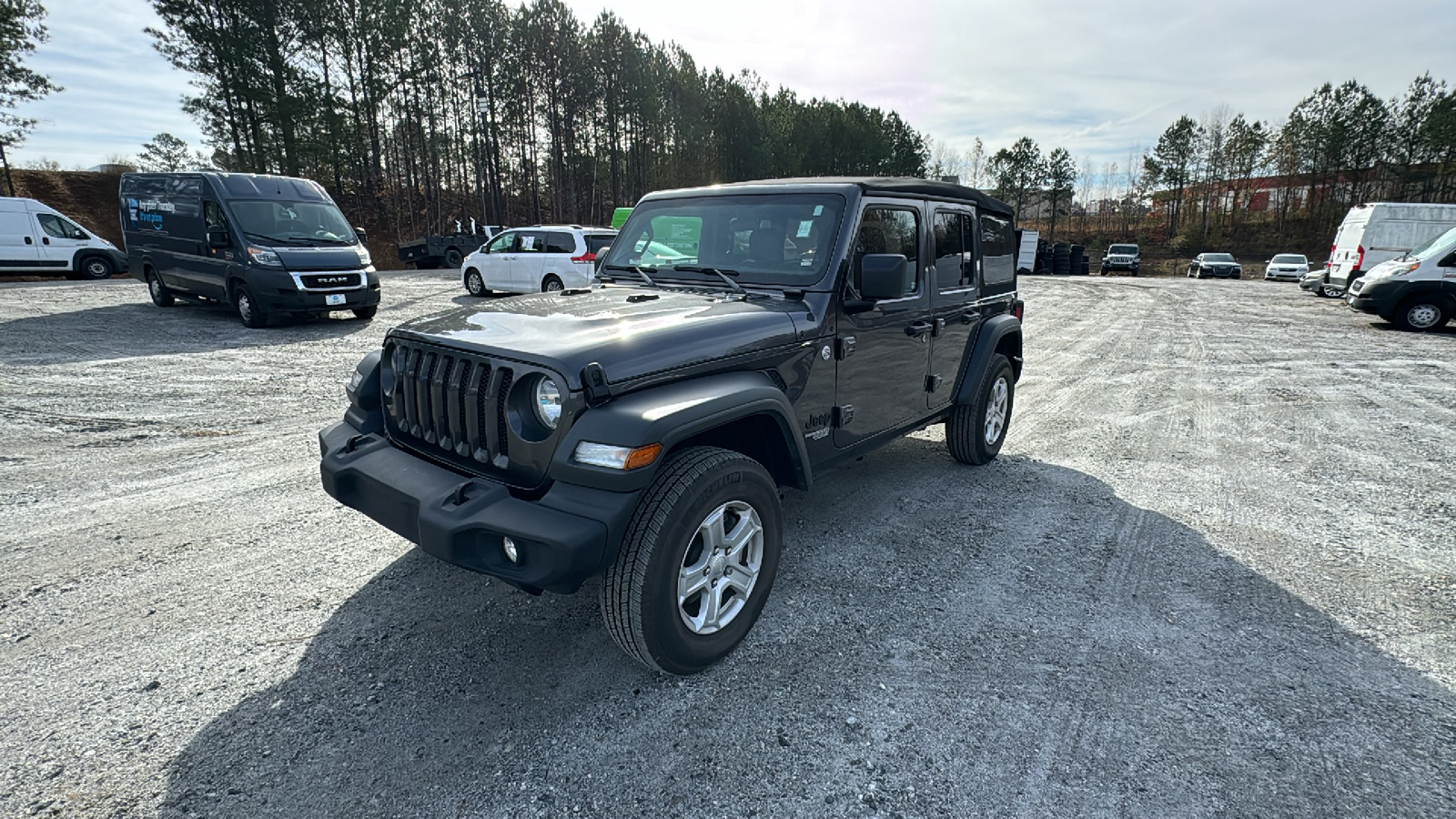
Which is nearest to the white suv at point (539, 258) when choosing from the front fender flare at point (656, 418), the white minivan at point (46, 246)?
the white minivan at point (46, 246)

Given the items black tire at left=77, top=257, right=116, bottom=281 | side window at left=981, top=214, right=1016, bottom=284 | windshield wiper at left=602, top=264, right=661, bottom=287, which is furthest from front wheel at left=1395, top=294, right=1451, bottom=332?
black tire at left=77, top=257, right=116, bottom=281

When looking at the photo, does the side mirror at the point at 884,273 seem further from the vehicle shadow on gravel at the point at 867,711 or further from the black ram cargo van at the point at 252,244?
the black ram cargo van at the point at 252,244

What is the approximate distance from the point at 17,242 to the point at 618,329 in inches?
837

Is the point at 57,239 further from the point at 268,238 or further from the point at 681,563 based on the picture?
the point at 681,563

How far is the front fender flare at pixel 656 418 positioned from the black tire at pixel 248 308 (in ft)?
34.9

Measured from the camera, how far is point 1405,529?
4180 mm

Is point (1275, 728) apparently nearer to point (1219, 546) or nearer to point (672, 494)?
point (1219, 546)

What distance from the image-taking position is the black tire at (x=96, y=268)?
57.2ft

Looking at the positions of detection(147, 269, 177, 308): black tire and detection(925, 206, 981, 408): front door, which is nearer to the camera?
detection(925, 206, 981, 408): front door

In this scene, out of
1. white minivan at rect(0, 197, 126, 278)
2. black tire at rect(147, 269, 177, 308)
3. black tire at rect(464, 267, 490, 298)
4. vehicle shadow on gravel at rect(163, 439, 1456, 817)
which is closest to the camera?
vehicle shadow on gravel at rect(163, 439, 1456, 817)

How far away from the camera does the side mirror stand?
3205mm

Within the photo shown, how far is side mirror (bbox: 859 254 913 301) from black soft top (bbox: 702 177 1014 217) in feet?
1.95

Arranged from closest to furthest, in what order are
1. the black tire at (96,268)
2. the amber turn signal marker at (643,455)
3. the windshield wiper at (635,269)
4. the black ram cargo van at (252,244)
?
1. the amber turn signal marker at (643,455)
2. the windshield wiper at (635,269)
3. the black ram cargo van at (252,244)
4. the black tire at (96,268)

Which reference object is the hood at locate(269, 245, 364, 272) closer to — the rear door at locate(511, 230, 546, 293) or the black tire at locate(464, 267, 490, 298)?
the rear door at locate(511, 230, 546, 293)
